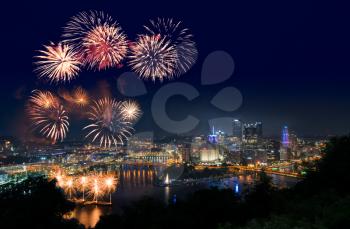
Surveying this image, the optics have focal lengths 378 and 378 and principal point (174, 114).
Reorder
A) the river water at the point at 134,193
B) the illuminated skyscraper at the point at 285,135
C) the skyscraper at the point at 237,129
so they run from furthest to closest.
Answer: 1. the skyscraper at the point at 237,129
2. the illuminated skyscraper at the point at 285,135
3. the river water at the point at 134,193

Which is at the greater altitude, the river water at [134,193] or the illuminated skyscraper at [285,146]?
the illuminated skyscraper at [285,146]

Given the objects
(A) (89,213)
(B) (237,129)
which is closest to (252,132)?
(B) (237,129)

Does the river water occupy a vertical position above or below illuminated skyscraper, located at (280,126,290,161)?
below

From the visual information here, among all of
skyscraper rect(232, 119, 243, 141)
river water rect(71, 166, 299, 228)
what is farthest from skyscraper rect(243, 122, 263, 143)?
Result: river water rect(71, 166, 299, 228)

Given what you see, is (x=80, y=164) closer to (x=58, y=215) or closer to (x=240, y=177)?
(x=240, y=177)

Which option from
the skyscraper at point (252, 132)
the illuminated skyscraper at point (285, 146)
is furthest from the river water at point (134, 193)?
the skyscraper at point (252, 132)

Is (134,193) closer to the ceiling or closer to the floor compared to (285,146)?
closer to the floor

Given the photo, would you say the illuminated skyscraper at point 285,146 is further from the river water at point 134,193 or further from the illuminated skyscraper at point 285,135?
the river water at point 134,193

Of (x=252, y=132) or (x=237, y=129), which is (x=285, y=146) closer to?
(x=252, y=132)

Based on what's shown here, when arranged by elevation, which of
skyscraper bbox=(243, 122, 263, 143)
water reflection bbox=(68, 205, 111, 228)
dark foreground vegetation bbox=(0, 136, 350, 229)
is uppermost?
skyscraper bbox=(243, 122, 263, 143)

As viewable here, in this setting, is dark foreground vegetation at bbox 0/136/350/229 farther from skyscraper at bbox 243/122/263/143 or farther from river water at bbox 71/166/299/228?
skyscraper at bbox 243/122/263/143

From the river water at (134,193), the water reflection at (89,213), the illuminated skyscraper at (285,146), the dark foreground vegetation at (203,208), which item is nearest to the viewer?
the dark foreground vegetation at (203,208)
